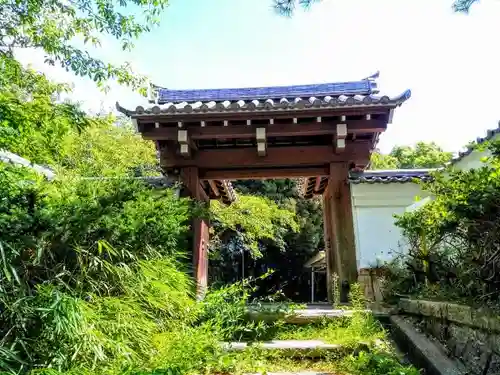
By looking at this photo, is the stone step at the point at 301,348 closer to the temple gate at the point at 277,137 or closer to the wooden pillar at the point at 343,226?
the temple gate at the point at 277,137

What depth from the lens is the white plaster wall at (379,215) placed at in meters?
5.95

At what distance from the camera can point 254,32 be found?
441 centimetres

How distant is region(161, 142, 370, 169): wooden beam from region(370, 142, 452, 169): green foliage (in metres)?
12.4

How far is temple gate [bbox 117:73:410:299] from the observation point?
5.50 metres

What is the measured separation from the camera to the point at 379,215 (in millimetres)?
6078

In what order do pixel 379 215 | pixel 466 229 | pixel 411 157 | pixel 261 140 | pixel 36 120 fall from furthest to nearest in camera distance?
pixel 411 157, pixel 379 215, pixel 261 140, pixel 36 120, pixel 466 229

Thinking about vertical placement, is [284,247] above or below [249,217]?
below

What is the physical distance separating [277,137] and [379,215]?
1.95 metres

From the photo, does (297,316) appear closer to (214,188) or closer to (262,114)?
(262,114)

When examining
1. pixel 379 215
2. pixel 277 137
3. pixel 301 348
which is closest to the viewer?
pixel 301 348

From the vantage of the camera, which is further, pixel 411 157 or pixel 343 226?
pixel 411 157

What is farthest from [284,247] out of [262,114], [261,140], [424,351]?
[424,351]

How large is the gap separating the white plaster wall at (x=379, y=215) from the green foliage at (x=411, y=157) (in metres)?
12.1

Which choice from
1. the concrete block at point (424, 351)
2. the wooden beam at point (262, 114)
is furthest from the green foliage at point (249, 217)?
the concrete block at point (424, 351)
